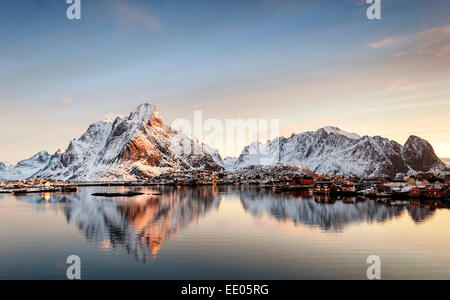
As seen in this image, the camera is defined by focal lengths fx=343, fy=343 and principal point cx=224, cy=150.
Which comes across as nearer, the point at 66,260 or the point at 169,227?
the point at 66,260

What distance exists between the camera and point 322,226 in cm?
5269

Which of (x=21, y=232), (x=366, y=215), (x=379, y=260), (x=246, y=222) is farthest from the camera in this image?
(x=366, y=215)

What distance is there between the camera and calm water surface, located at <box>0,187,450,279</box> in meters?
28.4

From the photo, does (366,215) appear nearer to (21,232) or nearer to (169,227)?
(169,227)

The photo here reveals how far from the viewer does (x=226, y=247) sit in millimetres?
38312

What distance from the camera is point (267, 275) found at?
27219mm

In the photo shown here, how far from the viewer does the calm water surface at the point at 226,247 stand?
28375 mm

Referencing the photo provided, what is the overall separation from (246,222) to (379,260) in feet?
98.2

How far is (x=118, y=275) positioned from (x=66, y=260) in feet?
26.8
